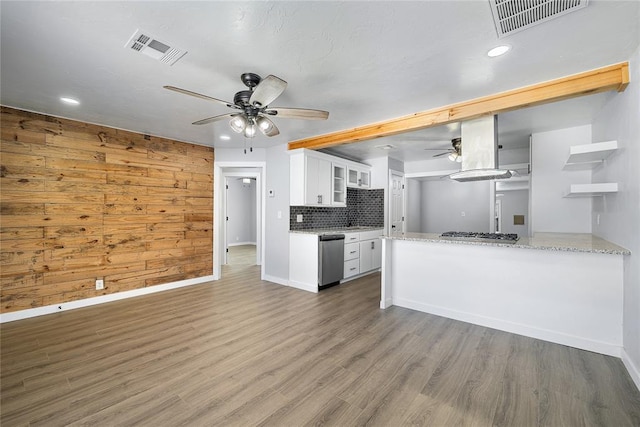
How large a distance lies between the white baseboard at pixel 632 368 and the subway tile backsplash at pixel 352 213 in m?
4.05

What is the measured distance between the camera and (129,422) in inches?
65.3

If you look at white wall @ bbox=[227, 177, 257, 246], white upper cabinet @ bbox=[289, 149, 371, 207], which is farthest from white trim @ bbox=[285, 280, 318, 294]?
white wall @ bbox=[227, 177, 257, 246]

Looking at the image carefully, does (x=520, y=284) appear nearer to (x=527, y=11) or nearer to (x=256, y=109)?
(x=527, y=11)

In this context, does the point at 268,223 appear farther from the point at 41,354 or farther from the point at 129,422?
the point at 129,422

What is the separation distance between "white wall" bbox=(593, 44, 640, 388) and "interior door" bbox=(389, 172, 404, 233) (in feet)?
11.5

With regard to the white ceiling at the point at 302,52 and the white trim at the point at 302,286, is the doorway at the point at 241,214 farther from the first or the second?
the white ceiling at the point at 302,52

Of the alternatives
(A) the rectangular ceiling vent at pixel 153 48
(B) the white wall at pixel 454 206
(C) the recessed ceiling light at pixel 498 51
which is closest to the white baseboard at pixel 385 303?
(C) the recessed ceiling light at pixel 498 51

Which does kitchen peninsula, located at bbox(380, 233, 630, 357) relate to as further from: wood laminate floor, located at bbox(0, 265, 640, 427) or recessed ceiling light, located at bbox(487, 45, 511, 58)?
recessed ceiling light, located at bbox(487, 45, 511, 58)

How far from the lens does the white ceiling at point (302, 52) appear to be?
64.8 inches

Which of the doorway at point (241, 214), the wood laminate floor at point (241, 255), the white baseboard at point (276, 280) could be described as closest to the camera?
the white baseboard at point (276, 280)

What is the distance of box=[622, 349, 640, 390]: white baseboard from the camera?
1986mm

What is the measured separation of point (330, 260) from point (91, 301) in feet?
11.2

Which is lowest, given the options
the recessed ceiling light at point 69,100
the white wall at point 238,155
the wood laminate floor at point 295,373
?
the wood laminate floor at point 295,373

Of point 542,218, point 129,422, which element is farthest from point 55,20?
point 542,218
